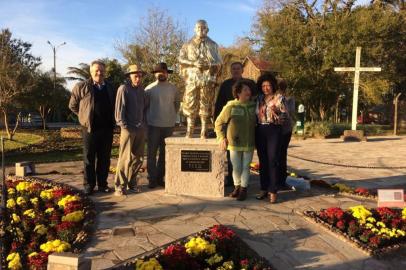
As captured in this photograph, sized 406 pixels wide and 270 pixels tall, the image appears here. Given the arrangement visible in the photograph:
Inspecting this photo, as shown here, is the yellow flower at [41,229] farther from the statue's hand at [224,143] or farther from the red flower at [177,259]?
the statue's hand at [224,143]

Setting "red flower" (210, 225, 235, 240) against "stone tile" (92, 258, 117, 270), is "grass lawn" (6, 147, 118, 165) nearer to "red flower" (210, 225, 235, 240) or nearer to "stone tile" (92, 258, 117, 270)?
"red flower" (210, 225, 235, 240)

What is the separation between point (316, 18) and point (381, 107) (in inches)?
638

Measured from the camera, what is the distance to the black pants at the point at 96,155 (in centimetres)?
616

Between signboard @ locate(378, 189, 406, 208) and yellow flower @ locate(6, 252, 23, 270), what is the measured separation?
4529mm

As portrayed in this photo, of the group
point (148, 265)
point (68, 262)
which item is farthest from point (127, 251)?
point (68, 262)

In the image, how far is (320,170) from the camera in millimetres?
9719

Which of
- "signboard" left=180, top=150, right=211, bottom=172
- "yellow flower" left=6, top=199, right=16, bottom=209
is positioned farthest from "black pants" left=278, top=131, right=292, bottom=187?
"yellow flower" left=6, top=199, right=16, bottom=209

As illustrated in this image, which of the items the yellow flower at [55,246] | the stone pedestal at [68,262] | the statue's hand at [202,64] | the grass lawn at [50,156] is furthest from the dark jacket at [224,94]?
the grass lawn at [50,156]

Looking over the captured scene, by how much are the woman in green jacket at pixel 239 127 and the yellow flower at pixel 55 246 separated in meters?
2.64

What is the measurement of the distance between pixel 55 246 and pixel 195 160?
103 inches

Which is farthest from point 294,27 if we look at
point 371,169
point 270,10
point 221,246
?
point 221,246

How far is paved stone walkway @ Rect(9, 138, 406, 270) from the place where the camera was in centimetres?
412

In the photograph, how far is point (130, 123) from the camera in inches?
240

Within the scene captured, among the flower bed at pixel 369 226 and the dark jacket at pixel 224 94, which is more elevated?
the dark jacket at pixel 224 94
